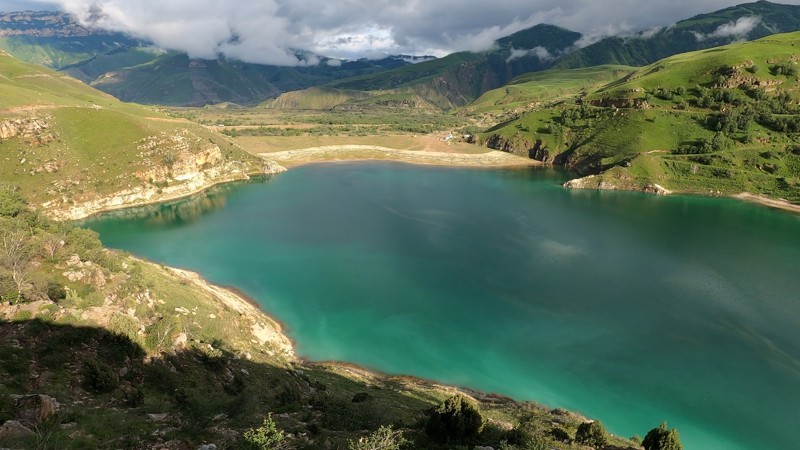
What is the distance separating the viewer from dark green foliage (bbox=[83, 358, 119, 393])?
2097 cm

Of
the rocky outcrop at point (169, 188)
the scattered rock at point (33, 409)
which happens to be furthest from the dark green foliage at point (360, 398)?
the rocky outcrop at point (169, 188)

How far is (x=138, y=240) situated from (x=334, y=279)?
43545 mm

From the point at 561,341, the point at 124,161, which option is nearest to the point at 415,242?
the point at 561,341

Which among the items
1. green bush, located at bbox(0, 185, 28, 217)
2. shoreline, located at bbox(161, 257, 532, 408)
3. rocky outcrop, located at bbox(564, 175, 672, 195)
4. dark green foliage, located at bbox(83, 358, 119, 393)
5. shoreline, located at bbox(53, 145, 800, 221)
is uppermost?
shoreline, located at bbox(53, 145, 800, 221)

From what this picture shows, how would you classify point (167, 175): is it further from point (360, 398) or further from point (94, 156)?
point (360, 398)

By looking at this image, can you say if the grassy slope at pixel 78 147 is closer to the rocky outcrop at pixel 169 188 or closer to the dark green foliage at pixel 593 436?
the rocky outcrop at pixel 169 188

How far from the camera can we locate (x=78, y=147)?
101625mm

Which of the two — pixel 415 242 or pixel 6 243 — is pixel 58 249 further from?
pixel 415 242

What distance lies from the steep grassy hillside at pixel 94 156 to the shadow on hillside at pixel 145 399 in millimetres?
82009

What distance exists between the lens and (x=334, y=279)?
6172cm

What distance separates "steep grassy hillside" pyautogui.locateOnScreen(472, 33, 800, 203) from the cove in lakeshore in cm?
1830

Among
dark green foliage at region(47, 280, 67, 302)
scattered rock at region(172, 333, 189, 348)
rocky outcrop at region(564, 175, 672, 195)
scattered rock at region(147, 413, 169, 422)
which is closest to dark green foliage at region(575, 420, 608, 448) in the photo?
scattered rock at region(147, 413, 169, 422)

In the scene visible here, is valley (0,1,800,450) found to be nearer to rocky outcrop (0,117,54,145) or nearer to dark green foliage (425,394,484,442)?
dark green foliage (425,394,484,442)

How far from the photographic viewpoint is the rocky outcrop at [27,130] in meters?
94.7
